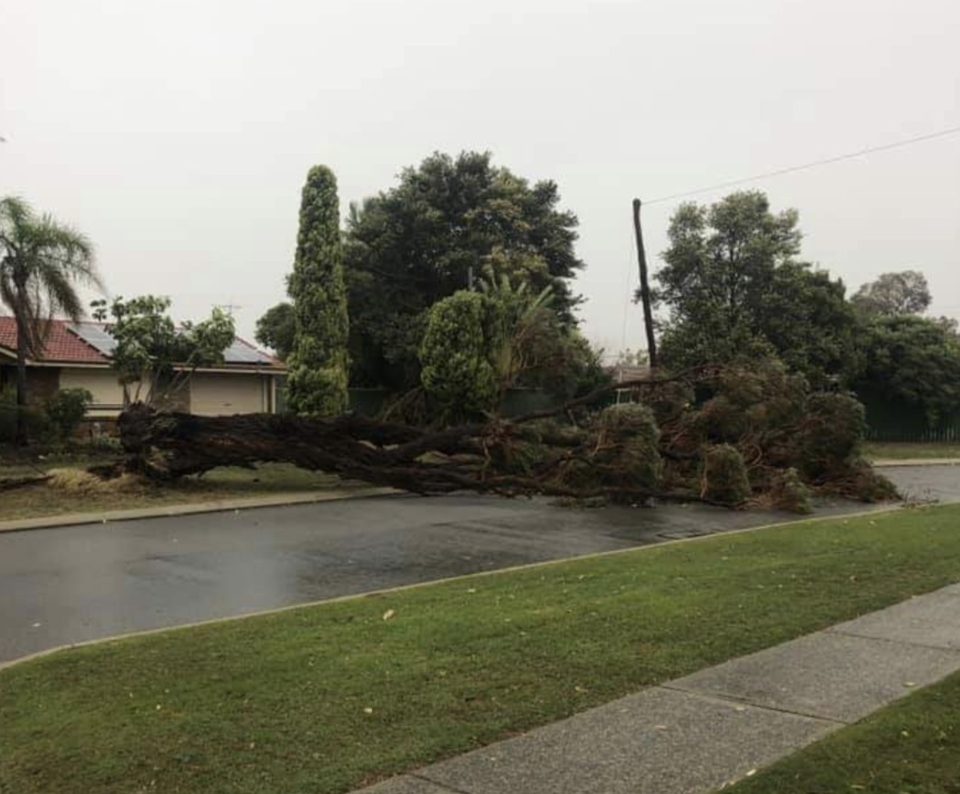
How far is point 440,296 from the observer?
36.4m

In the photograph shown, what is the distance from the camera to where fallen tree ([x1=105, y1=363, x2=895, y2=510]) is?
17188 millimetres

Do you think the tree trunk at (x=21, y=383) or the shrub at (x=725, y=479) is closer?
the shrub at (x=725, y=479)

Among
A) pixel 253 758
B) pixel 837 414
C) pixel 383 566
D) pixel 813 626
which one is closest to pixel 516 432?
pixel 837 414

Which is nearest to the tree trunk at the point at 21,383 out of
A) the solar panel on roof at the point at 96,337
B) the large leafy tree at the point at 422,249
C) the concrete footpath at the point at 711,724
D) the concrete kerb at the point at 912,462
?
the solar panel on roof at the point at 96,337

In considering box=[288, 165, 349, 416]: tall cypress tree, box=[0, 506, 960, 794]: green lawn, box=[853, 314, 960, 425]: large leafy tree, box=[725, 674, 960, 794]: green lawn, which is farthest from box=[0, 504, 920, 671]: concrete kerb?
box=[853, 314, 960, 425]: large leafy tree

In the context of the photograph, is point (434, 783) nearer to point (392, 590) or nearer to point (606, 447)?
point (392, 590)

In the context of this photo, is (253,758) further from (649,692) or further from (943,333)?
(943,333)

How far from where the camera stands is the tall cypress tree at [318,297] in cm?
2786

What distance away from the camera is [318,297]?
91.7 feet

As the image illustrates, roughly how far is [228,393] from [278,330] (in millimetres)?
3992

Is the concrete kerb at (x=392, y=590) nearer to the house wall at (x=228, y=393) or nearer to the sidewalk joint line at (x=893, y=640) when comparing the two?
the sidewalk joint line at (x=893, y=640)

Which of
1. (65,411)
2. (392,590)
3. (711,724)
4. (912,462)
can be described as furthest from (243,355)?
(711,724)

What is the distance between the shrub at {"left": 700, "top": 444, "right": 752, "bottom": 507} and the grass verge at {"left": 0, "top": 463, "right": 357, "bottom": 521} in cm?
713

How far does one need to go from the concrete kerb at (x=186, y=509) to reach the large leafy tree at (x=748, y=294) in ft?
63.1
